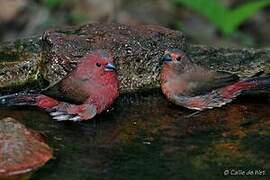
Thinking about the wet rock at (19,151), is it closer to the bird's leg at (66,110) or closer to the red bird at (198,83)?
the bird's leg at (66,110)

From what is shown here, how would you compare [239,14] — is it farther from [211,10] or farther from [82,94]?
[82,94]

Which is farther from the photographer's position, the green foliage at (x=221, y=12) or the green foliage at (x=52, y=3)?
the green foliage at (x=52, y=3)

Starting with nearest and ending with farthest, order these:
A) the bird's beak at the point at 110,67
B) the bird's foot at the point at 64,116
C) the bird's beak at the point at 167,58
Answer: the bird's foot at the point at 64,116, the bird's beak at the point at 110,67, the bird's beak at the point at 167,58

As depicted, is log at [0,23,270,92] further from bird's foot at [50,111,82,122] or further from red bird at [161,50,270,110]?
bird's foot at [50,111,82,122]

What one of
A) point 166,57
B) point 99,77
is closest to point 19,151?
point 99,77

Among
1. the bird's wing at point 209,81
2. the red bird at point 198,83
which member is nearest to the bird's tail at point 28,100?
the red bird at point 198,83

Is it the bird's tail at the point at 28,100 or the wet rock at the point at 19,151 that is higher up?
the bird's tail at the point at 28,100

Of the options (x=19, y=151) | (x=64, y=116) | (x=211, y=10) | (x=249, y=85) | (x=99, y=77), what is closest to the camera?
(x=19, y=151)

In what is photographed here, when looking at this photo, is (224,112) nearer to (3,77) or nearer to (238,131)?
(238,131)

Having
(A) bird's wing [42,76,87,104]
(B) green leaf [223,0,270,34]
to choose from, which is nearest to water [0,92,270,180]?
(A) bird's wing [42,76,87,104]
